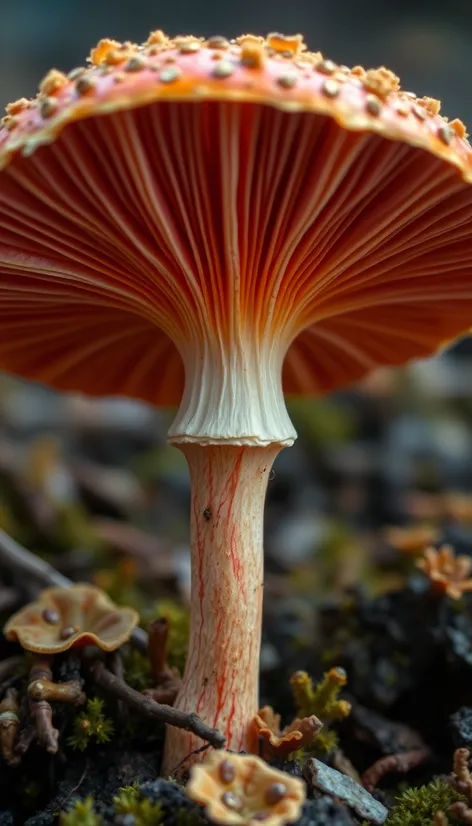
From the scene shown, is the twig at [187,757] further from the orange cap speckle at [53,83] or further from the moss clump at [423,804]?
the orange cap speckle at [53,83]

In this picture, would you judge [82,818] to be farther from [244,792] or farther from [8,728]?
[8,728]

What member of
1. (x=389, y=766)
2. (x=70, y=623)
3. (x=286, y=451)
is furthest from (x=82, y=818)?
(x=286, y=451)

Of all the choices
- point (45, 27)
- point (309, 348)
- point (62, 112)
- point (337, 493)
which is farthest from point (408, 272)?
point (45, 27)

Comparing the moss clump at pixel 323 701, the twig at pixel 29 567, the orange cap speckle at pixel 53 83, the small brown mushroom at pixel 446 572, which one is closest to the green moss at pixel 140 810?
the moss clump at pixel 323 701

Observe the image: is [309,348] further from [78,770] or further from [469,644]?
[78,770]

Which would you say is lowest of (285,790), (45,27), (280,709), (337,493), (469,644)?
(280,709)

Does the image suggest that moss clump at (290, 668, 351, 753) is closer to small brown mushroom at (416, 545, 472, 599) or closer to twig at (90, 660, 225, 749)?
twig at (90, 660, 225, 749)

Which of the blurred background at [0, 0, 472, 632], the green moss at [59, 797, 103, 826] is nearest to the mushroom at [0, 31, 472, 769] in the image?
the green moss at [59, 797, 103, 826]
